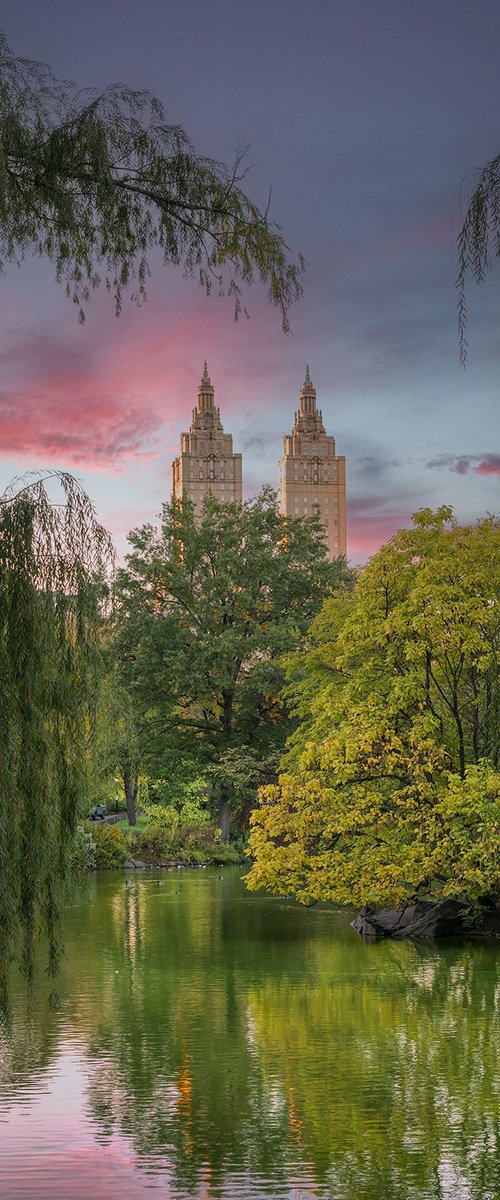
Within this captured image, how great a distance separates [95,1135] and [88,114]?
24.2ft

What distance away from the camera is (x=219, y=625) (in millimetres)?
38875

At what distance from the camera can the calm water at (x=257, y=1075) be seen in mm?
8758

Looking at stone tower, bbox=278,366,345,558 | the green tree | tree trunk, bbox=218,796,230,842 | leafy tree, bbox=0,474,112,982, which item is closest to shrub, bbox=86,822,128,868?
the green tree

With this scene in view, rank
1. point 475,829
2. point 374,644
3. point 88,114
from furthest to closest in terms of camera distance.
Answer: point 374,644, point 475,829, point 88,114

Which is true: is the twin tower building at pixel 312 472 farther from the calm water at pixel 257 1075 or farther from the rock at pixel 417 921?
the calm water at pixel 257 1075

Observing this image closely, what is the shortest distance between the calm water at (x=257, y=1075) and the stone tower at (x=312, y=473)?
120920mm

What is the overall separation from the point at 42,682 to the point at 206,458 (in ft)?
296

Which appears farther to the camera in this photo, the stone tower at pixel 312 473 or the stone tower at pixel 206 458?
the stone tower at pixel 312 473

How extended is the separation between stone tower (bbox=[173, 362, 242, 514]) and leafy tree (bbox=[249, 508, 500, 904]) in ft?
246

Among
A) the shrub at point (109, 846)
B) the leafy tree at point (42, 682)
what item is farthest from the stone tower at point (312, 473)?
the leafy tree at point (42, 682)

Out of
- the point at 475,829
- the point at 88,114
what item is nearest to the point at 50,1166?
the point at 88,114

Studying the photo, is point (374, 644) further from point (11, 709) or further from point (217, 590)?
point (217, 590)

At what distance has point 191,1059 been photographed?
12.3m

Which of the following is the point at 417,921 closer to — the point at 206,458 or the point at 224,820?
the point at 224,820
